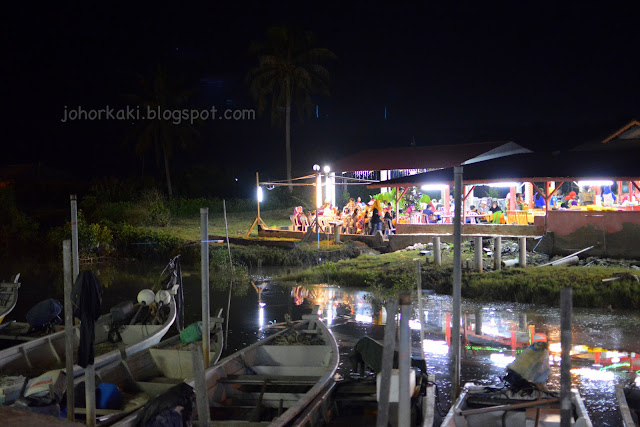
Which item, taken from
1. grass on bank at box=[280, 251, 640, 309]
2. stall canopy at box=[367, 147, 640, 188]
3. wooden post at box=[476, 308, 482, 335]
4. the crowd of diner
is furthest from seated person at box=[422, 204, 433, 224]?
wooden post at box=[476, 308, 482, 335]

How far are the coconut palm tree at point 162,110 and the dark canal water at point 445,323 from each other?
1047 inches

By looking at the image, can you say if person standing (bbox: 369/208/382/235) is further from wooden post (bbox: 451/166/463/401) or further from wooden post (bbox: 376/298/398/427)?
wooden post (bbox: 376/298/398/427)

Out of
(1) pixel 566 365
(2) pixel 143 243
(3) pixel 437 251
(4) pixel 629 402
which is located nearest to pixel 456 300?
(4) pixel 629 402

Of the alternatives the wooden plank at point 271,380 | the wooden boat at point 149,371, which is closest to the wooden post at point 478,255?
the wooden boat at point 149,371

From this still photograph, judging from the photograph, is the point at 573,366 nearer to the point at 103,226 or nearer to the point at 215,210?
the point at 103,226

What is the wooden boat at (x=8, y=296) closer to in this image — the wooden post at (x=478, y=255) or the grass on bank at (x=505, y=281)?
the grass on bank at (x=505, y=281)

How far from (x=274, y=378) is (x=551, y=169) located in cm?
1650

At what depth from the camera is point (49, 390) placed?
7684 millimetres

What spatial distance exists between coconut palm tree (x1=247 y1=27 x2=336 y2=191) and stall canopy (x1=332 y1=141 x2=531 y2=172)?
25.9 feet

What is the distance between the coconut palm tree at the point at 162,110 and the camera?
4697cm

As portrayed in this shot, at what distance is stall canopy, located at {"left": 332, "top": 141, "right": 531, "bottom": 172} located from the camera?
31.8 meters

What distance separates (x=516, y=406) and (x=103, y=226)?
84.8ft

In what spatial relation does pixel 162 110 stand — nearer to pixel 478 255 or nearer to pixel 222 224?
pixel 222 224

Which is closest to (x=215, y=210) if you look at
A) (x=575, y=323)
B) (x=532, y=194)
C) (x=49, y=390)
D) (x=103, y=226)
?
(x=103, y=226)
